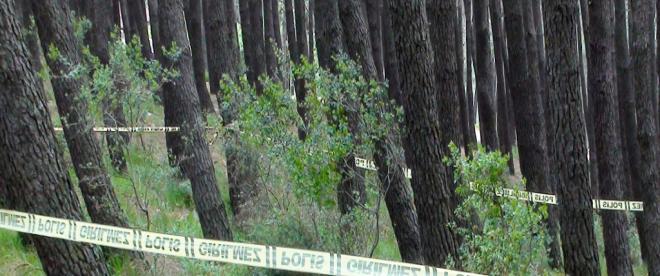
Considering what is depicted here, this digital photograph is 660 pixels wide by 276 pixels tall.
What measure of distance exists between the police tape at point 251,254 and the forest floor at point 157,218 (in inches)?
58.4

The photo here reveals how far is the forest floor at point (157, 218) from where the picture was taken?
1098cm

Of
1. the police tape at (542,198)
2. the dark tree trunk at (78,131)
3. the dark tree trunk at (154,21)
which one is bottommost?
the police tape at (542,198)

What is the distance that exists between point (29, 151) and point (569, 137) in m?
6.13

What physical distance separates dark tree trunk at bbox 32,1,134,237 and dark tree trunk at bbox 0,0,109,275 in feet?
11.7

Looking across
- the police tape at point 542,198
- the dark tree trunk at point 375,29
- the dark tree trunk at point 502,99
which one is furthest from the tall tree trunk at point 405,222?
the dark tree trunk at point 502,99

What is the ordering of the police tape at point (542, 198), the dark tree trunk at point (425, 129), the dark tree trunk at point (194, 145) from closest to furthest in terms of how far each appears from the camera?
1. the police tape at point (542, 198)
2. the dark tree trunk at point (425, 129)
3. the dark tree trunk at point (194, 145)

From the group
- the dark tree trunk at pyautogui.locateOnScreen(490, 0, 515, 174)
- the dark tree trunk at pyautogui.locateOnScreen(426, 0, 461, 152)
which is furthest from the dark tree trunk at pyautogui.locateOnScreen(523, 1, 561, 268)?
the dark tree trunk at pyautogui.locateOnScreen(426, 0, 461, 152)

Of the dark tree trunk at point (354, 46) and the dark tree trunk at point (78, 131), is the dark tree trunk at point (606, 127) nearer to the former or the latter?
the dark tree trunk at point (354, 46)

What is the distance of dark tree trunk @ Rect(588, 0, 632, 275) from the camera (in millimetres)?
12133

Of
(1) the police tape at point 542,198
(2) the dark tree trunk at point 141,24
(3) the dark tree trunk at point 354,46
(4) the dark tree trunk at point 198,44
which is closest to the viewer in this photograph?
(1) the police tape at point 542,198

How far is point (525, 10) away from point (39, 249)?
42.0ft

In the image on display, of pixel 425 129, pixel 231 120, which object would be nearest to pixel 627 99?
pixel 231 120

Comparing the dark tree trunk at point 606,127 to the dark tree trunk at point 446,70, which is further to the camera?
the dark tree trunk at point 606,127

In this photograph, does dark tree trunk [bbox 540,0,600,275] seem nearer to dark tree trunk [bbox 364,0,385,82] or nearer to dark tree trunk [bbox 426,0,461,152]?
dark tree trunk [bbox 426,0,461,152]
